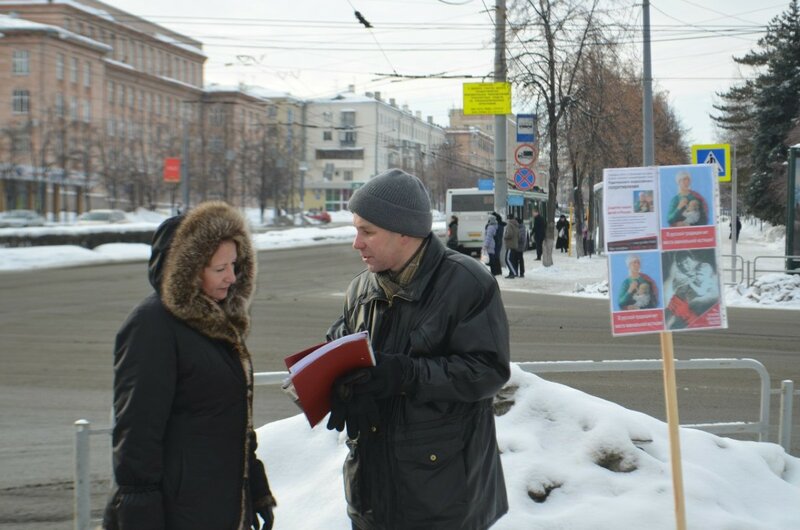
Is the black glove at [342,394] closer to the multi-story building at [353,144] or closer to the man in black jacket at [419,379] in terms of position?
the man in black jacket at [419,379]

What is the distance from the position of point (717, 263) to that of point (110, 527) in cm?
298

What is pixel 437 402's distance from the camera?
295 centimetres

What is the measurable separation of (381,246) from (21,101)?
2825 inches

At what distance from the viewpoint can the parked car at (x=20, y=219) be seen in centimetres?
4738

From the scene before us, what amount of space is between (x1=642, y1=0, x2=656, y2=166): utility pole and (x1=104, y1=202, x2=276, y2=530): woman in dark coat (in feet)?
61.7

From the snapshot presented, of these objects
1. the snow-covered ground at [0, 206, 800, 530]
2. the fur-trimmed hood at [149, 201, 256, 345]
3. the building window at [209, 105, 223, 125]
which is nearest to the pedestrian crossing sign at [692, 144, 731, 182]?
the snow-covered ground at [0, 206, 800, 530]

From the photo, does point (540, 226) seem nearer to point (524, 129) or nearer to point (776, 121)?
point (524, 129)

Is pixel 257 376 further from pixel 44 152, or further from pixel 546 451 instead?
pixel 44 152

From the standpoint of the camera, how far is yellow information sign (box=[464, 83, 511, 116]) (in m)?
21.0

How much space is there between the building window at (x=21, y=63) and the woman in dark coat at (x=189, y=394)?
68864 millimetres

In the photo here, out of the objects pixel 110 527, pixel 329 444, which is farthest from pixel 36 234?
pixel 110 527

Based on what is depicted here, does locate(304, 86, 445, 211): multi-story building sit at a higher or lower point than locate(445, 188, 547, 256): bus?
higher

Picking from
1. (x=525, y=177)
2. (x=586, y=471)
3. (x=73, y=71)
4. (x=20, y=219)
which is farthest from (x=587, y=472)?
(x=73, y=71)

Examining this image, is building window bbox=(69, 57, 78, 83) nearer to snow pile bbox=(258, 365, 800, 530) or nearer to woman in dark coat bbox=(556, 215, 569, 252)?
woman in dark coat bbox=(556, 215, 569, 252)
